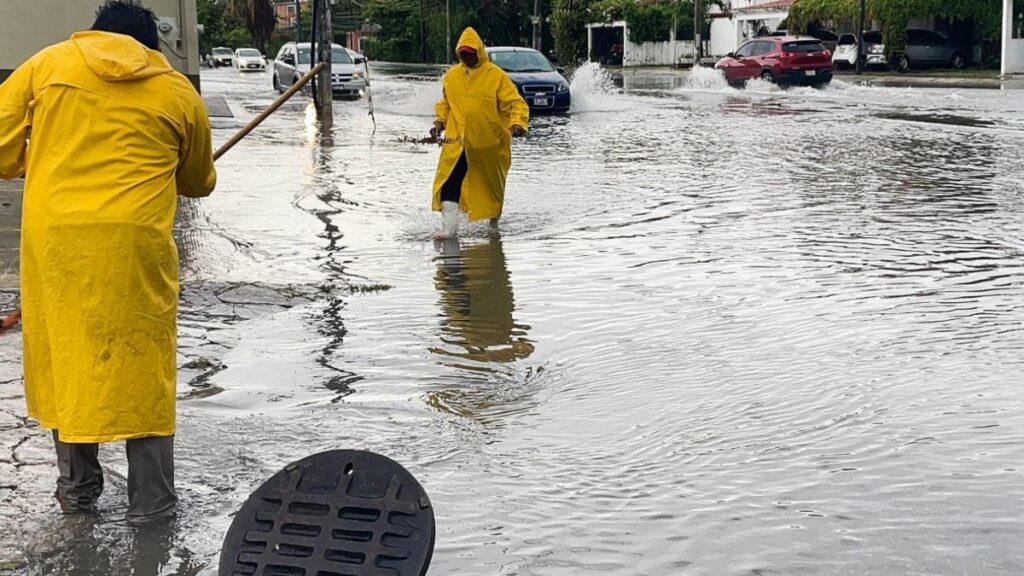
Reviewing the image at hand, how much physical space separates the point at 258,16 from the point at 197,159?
82.4 metres

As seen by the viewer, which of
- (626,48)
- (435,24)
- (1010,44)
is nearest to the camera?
(1010,44)

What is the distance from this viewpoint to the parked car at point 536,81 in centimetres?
2569

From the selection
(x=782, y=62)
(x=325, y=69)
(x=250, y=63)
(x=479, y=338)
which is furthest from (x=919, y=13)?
(x=479, y=338)

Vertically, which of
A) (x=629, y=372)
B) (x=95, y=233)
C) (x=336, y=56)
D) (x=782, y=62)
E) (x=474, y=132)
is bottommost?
(x=629, y=372)

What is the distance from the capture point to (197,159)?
177 inches

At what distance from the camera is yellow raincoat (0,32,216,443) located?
4094 millimetres

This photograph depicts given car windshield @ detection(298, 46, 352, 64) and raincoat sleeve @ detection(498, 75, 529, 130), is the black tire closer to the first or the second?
car windshield @ detection(298, 46, 352, 64)

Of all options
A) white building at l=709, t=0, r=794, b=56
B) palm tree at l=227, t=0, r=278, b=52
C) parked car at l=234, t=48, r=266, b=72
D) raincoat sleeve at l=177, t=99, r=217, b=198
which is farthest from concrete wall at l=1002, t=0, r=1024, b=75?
palm tree at l=227, t=0, r=278, b=52

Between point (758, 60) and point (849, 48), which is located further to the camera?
point (849, 48)

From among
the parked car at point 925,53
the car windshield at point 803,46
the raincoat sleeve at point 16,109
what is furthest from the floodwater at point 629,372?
the parked car at point 925,53

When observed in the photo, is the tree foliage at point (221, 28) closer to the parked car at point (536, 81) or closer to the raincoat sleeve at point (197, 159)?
the parked car at point (536, 81)

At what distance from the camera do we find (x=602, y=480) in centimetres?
493

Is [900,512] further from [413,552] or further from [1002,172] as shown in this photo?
[1002,172]

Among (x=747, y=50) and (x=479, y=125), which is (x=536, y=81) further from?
(x=479, y=125)
